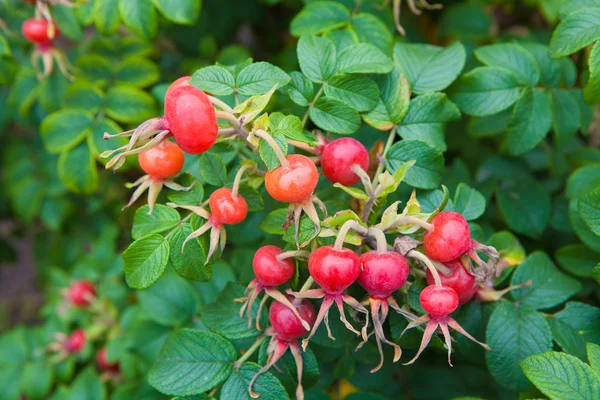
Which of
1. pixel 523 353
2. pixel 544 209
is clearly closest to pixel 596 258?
pixel 544 209

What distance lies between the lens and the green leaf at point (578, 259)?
1.48 metres

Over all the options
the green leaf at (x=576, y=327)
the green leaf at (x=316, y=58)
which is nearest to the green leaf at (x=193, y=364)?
the green leaf at (x=316, y=58)

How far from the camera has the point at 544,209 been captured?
1668 millimetres

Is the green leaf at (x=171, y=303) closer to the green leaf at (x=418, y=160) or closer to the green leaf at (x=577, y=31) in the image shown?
the green leaf at (x=418, y=160)

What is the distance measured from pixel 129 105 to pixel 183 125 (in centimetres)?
99

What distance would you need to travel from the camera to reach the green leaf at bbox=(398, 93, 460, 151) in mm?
1340

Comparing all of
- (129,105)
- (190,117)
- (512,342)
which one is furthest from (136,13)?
(512,342)

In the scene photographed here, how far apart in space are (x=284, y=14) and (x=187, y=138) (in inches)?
75.7

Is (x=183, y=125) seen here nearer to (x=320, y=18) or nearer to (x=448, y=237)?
(x=448, y=237)

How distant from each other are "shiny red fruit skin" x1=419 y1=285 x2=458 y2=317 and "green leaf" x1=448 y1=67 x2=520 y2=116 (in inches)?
26.2

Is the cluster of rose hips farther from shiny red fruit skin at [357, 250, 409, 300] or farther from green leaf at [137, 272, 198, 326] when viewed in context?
shiny red fruit skin at [357, 250, 409, 300]

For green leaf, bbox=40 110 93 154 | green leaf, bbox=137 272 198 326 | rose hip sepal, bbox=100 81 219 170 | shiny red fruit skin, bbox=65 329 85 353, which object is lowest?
shiny red fruit skin, bbox=65 329 85 353

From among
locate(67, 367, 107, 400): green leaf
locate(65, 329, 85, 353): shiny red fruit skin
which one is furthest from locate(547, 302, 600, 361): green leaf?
locate(65, 329, 85, 353): shiny red fruit skin

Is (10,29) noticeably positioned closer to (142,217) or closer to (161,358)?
(142,217)
